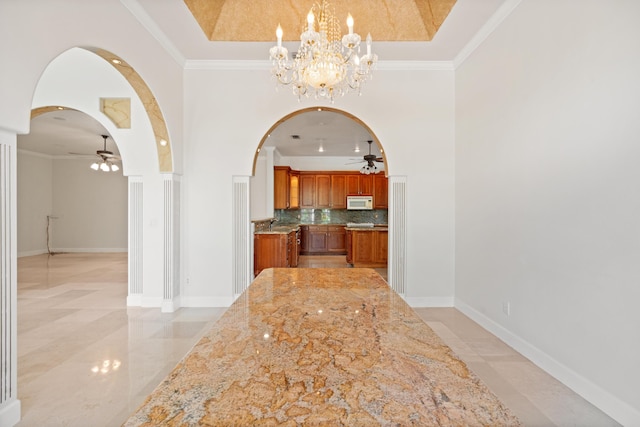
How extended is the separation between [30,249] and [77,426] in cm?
982

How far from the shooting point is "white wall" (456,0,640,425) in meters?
1.88

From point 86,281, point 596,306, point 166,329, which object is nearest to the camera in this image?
point 596,306

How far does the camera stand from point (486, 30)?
3322 mm

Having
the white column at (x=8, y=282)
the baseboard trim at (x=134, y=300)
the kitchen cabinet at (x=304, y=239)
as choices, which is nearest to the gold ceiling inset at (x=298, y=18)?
the white column at (x=8, y=282)

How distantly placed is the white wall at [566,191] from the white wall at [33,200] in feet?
37.1

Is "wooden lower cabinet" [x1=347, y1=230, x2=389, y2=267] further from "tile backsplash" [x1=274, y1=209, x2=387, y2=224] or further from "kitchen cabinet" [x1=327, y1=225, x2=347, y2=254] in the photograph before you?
"tile backsplash" [x1=274, y1=209, x2=387, y2=224]

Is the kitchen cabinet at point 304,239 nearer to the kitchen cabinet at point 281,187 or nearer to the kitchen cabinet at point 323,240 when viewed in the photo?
the kitchen cabinet at point 323,240

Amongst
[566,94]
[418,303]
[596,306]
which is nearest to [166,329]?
[418,303]

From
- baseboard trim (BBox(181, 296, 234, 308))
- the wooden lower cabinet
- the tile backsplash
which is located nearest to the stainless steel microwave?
the tile backsplash

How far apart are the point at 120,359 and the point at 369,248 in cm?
508

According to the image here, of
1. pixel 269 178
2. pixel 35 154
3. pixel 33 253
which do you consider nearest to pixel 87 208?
pixel 33 253

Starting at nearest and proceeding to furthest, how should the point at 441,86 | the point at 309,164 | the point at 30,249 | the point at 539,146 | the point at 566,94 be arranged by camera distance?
the point at 566,94 → the point at 539,146 → the point at 441,86 → the point at 30,249 → the point at 309,164

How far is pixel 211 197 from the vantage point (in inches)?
164

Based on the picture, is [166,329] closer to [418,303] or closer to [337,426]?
[418,303]
